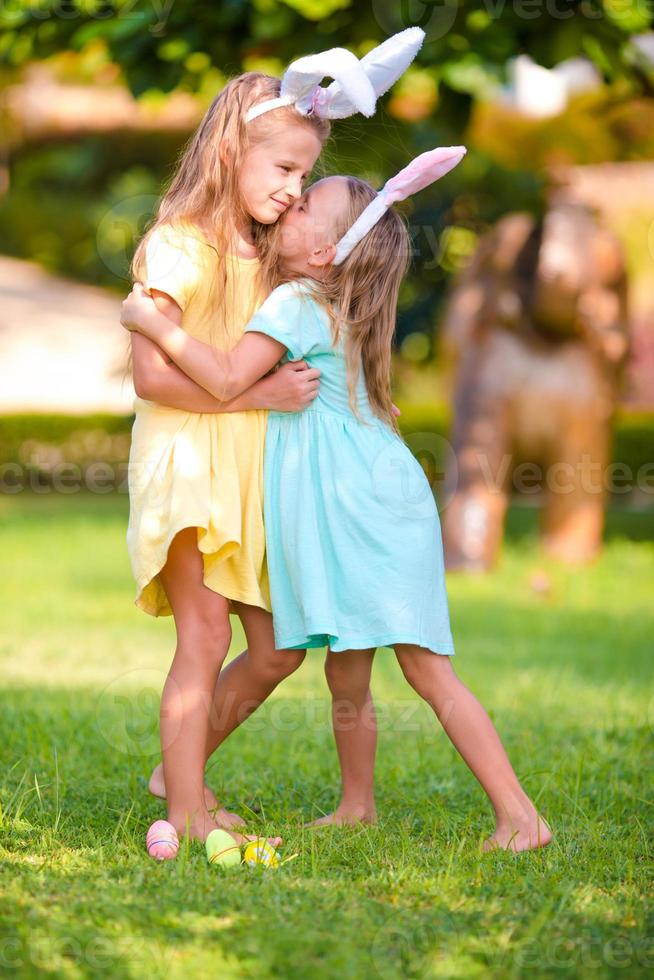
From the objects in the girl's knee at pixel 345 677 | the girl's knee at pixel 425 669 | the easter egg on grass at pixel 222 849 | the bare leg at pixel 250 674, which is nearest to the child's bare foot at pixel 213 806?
the bare leg at pixel 250 674

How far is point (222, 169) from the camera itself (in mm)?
2811

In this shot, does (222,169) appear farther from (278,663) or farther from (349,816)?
(349,816)

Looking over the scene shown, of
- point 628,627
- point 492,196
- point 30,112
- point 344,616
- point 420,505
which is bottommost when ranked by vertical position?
point 628,627

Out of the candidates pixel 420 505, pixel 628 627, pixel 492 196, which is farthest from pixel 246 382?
pixel 492 196

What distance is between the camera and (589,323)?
26.8ft

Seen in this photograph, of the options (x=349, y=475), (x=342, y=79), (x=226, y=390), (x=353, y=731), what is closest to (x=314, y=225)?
(x=342, y=79)

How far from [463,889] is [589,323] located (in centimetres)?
619

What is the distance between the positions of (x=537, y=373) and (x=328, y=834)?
574 centimetres

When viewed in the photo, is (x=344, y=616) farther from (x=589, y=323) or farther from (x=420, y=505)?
(x=589, y=323)

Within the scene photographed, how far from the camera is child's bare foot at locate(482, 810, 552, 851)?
8.78ft

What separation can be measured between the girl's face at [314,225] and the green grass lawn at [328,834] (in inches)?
48.0

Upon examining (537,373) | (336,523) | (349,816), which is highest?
(537,373)

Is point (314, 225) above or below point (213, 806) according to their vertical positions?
above

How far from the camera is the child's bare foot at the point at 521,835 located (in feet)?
8.78
